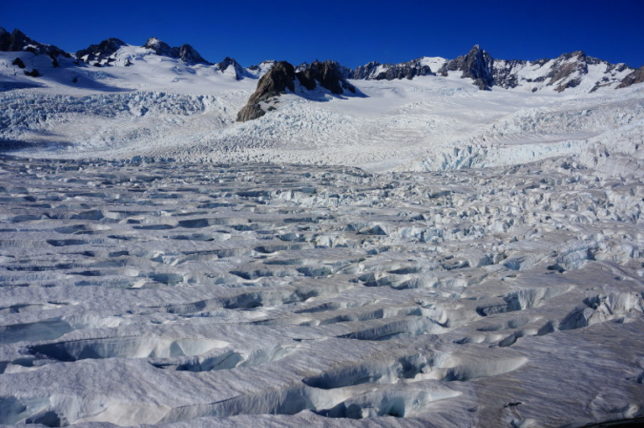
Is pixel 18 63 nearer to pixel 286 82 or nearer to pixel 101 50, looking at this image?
pixel 286 82

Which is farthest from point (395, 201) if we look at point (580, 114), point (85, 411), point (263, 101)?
point (263, 101)

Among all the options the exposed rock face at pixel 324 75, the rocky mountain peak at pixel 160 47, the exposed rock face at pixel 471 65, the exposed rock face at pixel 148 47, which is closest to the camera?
the exposed rock face at pixel 324 75

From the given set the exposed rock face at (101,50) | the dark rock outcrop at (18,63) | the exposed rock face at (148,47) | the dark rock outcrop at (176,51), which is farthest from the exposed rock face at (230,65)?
the dark rock outcrop at (18,63)

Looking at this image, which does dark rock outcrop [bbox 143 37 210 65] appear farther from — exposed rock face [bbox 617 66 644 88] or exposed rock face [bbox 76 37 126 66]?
exposed rock face [bbox 617 66 644 88]

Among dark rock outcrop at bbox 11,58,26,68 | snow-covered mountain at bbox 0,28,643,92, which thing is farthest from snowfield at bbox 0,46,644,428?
snow-covered mountain at bbox 0,28,643,92

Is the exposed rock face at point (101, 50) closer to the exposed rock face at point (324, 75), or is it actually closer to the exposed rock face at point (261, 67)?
the exposed rock face at point (261, 67)

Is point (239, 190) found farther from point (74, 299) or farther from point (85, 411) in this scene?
point (85, 411)
